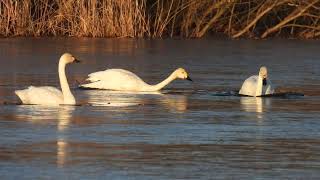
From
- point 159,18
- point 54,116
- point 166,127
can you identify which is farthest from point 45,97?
point 159,18

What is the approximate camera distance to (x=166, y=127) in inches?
481

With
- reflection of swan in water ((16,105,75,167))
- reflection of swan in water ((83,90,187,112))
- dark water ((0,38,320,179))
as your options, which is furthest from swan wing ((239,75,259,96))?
reflection of swan in water ((16,105,75,167))

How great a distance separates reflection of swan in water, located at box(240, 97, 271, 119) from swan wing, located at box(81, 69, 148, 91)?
5.80 feet

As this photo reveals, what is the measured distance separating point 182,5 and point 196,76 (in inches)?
478

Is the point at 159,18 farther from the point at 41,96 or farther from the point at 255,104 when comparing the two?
the point at 41,96

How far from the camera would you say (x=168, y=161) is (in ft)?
31.7

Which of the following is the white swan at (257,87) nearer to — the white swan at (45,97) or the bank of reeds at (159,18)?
the white swan at (45,97)

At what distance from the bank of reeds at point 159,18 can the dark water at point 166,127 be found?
707 cm

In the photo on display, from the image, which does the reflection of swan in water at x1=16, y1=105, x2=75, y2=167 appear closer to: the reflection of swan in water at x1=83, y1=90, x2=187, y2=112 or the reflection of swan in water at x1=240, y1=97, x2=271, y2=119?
the reflection of swan in water at x1=83, y1=90, x2=187, y2=112

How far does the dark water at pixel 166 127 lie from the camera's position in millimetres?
9305

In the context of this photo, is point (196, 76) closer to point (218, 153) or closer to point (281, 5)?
point (218, 153)

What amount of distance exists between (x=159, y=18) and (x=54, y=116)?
61.5 ft

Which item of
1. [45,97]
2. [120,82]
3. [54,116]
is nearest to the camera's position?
[54,116]

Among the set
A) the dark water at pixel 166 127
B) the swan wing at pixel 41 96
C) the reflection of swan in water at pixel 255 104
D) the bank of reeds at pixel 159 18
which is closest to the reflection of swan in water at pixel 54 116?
the dark water at pixel 166 127
